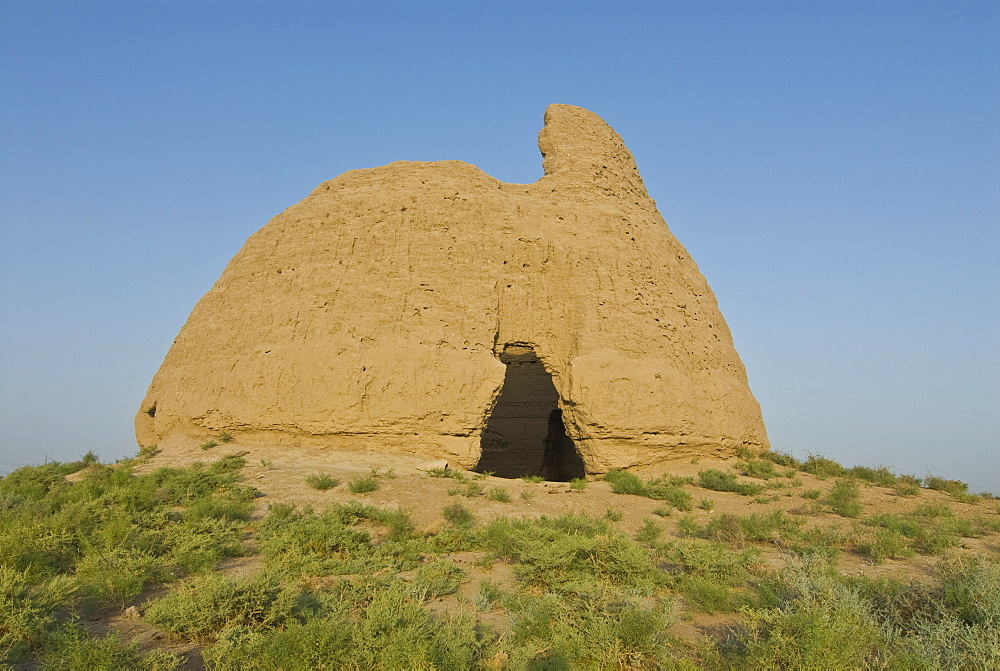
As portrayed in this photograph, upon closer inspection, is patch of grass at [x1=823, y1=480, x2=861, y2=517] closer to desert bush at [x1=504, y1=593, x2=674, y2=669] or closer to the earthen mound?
the earthen mound

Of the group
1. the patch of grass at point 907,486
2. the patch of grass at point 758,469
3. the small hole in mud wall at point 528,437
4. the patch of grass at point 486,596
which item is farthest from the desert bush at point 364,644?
the small hole in mud wall at point 528,437

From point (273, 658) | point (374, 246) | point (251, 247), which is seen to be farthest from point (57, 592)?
point (251, 247)

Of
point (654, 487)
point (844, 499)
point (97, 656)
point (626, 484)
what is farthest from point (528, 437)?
point (97, 656)

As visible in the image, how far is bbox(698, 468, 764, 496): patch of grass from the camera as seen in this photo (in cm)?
1055

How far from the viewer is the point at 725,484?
1075 centimetres

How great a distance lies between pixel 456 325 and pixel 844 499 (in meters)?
7.58

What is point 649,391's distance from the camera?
11.5 metres

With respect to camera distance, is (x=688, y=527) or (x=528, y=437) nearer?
(x=688, y=527)

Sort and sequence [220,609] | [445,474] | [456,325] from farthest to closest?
[456,325] → [445,474] → [220,609]

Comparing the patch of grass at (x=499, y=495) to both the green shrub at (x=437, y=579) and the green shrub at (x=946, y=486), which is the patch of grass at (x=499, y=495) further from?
the green shrub at (x=946, y=486)

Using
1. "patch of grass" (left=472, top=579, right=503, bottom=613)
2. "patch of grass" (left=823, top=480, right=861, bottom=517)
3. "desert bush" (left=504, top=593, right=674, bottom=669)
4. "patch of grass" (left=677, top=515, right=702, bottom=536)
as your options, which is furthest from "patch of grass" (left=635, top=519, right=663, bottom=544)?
"patch of grass" (left=823, top=480, right=861, bottom=517)

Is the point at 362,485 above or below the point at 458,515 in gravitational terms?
above

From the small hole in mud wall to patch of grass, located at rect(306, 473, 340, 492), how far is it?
7427 millimetres

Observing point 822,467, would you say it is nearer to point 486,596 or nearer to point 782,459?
point 782,459
